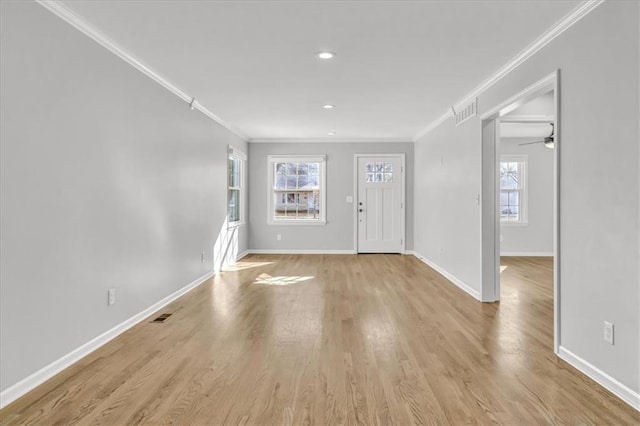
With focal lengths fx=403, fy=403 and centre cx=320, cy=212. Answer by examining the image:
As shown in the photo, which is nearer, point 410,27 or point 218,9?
point 218,9

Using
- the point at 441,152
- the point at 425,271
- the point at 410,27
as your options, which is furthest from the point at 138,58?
the point at 425,271

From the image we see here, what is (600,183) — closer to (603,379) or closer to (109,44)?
(603,379)

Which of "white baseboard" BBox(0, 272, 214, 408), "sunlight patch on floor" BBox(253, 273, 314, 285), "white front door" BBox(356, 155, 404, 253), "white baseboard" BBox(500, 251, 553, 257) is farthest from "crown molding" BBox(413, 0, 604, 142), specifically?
"white baseboard" BBox(500, 251, 553, 257)

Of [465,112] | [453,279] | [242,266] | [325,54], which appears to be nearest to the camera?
[325,54]

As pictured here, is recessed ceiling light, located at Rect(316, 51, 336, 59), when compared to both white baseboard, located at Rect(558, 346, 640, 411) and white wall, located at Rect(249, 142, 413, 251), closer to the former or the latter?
white baseboard, located at Rect(558, 346, 640, 411)

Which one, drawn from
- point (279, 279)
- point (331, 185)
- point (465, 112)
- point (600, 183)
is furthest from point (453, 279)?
point (331, 185)

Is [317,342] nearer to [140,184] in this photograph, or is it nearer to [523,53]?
[140,184]

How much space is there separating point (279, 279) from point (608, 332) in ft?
13.1

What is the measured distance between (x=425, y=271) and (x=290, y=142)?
3.83 m

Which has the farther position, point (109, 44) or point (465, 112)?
point (465, 112)

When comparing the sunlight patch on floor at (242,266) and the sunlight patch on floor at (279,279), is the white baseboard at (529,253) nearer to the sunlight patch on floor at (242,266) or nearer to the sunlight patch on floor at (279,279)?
the sunlight patch on floor at (279,279)

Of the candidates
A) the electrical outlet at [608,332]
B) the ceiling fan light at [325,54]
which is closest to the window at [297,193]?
the ceiling fan light at [325,54]

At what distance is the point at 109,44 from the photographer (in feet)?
10.4

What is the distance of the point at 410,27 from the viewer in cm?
296
